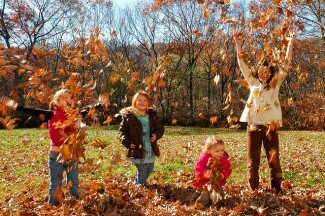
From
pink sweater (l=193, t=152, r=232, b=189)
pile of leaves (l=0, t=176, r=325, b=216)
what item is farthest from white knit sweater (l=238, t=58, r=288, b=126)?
pile of leaves (l=0, t=176, r=325, b=216)

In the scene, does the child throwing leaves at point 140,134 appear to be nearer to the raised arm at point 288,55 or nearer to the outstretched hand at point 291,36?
the raised arm at point 288,55

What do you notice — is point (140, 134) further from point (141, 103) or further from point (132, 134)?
point (141, 103)

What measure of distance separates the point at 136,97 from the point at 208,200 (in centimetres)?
171

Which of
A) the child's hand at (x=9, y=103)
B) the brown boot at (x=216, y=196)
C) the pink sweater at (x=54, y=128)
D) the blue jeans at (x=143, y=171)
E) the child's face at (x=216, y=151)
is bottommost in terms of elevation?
the brown boot at (x=216, y=196)

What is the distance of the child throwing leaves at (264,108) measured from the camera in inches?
184

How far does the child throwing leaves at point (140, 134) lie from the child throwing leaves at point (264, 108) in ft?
4.23

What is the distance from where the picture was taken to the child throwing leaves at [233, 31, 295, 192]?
4668mm

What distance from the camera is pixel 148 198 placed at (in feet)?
16.3

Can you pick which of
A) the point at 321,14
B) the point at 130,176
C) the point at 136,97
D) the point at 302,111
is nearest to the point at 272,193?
the point at 136,97

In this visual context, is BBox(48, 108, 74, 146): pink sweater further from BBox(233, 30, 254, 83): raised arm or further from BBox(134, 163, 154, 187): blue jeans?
BBox(233, 30, 254, 83): raised arm

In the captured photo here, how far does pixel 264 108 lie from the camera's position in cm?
478

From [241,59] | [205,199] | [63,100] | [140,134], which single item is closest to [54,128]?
[63,100]

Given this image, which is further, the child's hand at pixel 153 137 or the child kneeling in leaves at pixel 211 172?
the child's hand at pixel 153 137

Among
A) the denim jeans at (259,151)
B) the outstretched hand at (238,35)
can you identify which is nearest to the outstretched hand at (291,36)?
the outstretched hand at (238,35)
